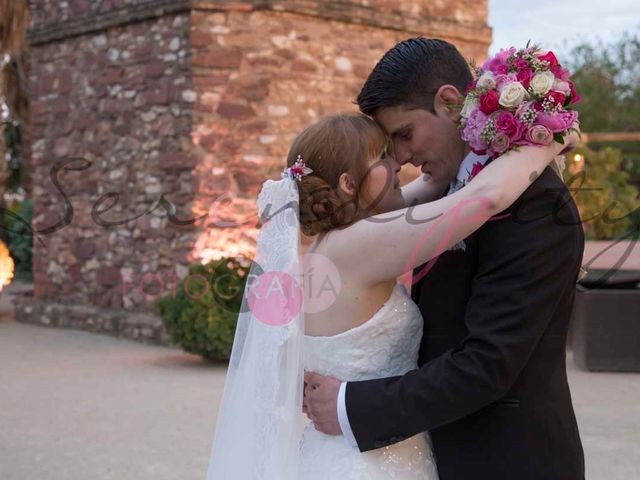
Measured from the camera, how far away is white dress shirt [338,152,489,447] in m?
2.21

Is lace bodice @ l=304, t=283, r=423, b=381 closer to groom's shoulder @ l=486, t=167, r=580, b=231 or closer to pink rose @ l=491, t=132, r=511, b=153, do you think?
groom's shoulder @ l=486, t=167, r=580, b=231

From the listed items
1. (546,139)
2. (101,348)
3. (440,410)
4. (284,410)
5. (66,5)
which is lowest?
(101,348)

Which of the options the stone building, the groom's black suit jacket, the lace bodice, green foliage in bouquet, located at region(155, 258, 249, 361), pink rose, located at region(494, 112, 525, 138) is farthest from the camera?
the stone building

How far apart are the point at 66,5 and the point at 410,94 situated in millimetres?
9457

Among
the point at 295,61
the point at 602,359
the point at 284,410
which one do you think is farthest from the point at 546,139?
the point at 295,61

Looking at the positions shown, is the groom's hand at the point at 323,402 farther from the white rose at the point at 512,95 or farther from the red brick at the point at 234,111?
the red brick at the point at 234,111

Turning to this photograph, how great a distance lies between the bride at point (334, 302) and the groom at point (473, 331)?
0.20 feet

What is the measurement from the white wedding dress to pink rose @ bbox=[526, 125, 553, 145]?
21.2 inches

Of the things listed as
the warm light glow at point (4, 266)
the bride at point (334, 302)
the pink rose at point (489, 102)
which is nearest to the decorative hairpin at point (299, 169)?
the bride at point (334, 302)

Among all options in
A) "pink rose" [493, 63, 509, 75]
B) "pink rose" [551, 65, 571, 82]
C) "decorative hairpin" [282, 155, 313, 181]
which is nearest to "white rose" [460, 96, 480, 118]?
"pink rose" [493, 63, 509, 75]

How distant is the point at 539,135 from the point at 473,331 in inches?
18.2

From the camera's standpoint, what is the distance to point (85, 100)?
1073cm

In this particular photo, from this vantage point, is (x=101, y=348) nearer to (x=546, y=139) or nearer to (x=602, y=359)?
(x=602, y=359)

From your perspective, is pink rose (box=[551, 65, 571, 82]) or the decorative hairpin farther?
the decorative hairpin
